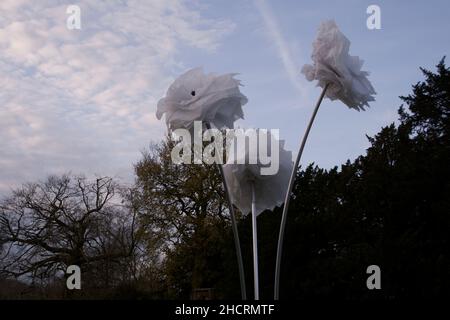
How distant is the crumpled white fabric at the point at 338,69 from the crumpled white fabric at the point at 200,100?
138cm

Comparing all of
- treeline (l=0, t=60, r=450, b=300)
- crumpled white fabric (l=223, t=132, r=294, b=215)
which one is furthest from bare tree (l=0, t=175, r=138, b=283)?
crumpled white fabric (l=223, t=132, r=294, b=215)

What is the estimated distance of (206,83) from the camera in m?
7.60

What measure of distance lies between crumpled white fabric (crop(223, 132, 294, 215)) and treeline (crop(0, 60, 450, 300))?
506 inches

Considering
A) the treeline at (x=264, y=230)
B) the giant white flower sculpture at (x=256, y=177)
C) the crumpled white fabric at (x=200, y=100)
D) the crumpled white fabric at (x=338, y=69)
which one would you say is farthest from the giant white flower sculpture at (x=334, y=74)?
the treeline at (x=264, y=230)

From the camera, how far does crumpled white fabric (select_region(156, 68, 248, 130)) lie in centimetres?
747

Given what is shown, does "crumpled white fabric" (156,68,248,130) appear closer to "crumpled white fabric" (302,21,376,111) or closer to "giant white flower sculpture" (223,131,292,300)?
"giant white flower sculpture" (223,131,292,300)

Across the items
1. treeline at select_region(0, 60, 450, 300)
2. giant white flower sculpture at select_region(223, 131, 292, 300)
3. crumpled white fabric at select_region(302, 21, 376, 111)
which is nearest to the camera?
crumpled white fabric at select_region(302, 21, 376, 111)

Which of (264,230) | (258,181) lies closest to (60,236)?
(264,230)

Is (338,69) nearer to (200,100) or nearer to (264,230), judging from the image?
(200,100)

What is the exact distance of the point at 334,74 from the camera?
832cm

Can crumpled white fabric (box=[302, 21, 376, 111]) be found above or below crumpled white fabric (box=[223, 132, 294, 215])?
above

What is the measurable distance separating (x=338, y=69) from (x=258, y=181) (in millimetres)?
2032

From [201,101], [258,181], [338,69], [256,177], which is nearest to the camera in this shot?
[201,101]

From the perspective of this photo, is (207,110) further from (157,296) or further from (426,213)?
(157,296)
